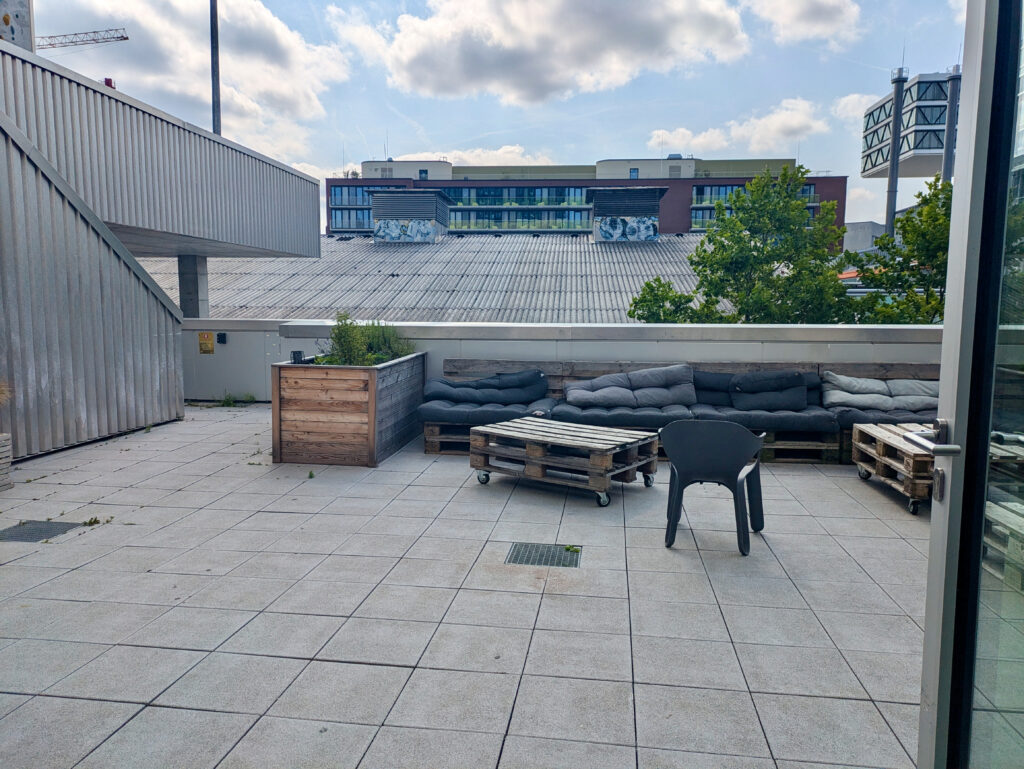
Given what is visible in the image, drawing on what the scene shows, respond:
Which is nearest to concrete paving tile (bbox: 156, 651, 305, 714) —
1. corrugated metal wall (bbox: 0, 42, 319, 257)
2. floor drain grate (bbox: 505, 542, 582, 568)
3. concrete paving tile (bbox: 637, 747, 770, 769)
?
concrete paving tile (bbox: 637, 747, 770, 769)

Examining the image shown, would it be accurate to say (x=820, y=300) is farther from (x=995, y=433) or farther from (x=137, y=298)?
(x=995, y=433)

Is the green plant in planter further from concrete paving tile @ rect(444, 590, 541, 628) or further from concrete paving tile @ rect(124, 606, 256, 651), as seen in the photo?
concrete paving tile @ rect(444, 590, 541, 628)

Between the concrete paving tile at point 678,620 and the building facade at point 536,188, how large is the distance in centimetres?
6068

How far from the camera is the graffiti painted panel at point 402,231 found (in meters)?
32.6

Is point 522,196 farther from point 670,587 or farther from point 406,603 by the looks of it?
point 406,603

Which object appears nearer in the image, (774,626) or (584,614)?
(774,626)

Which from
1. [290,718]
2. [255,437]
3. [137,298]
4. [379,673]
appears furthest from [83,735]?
[137,298]

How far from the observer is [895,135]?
4666 cm

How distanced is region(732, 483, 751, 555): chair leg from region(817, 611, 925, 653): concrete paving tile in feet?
2.94

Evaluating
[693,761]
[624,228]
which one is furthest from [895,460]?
[624,228]

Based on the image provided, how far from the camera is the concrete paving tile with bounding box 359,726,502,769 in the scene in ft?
8.29

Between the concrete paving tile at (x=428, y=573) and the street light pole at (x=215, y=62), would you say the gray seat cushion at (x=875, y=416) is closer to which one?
the concrete paving tile at (x=428, y=573)

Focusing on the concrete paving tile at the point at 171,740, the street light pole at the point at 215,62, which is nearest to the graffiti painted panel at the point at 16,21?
the street light pole at the point at 215,62

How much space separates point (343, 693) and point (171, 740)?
0.68 m
